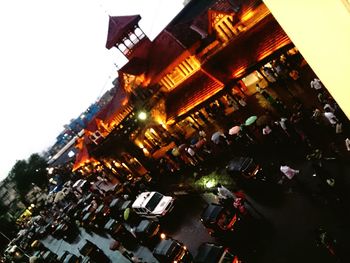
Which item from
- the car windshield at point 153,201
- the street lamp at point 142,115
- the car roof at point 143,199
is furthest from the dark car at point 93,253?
the street lamp at point 142,115

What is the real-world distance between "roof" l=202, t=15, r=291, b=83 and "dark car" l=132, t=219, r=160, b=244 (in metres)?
13.7

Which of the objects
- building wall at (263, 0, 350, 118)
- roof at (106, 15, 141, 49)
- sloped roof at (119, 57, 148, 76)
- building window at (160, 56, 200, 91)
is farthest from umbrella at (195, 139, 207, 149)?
building wall at (263, 0, 350, 118)

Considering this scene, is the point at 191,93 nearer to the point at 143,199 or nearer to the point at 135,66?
the point at 135,66

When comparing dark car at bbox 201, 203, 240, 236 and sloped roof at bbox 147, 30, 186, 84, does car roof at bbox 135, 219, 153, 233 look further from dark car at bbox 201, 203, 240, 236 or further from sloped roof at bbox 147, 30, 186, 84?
sloped roof at bbox 147, 30, 186, 84

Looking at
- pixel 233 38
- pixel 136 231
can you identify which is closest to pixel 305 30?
pixel 136 231

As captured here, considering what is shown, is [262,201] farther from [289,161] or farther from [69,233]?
[69,233]

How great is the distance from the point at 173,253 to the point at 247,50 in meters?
17.5

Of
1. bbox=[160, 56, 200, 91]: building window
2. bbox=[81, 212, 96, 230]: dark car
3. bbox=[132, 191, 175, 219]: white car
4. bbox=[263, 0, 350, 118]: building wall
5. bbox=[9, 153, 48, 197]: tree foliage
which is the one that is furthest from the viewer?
bbox=[9, 153, 48, 197]: tree foliage

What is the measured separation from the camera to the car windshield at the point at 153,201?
26389mm

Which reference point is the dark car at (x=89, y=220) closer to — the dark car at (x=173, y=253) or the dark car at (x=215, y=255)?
the dark car at (x=173, y=253)

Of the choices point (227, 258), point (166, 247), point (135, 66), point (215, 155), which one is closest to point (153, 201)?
point (166, 247)

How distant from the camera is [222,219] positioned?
20.0 m

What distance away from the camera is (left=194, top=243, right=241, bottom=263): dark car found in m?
17.3

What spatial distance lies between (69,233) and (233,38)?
29.3m
